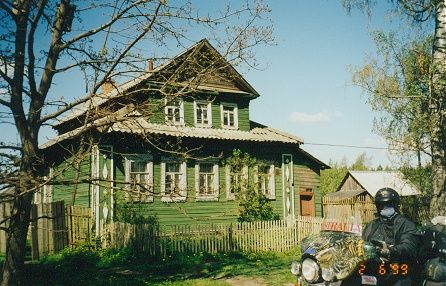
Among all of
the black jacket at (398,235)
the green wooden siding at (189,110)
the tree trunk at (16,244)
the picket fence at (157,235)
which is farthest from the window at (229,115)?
the black jacket at (398,235)

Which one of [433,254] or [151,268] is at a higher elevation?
[433,254]

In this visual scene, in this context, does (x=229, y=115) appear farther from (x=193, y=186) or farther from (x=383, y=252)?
(x=383, y=252)

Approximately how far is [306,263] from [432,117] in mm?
11369

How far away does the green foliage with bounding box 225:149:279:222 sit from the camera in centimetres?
1758

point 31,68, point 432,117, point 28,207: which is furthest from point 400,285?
point 432,117

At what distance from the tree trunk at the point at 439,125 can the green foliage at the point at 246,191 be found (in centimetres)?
727

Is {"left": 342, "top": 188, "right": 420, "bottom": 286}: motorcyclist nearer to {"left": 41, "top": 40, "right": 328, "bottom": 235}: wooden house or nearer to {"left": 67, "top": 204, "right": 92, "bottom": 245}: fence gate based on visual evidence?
{"left": 41, "top": 40, "right": 328, "bottom": 235}: wooden house

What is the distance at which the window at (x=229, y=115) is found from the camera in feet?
65.5

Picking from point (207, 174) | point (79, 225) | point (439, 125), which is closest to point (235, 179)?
point (207, 174)

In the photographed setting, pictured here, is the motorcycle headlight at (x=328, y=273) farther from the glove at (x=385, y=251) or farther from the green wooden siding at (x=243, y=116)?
the green wooden siding at (x=243, y=116)

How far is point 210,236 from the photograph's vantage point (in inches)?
554

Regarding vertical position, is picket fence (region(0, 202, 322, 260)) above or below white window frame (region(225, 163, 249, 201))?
below

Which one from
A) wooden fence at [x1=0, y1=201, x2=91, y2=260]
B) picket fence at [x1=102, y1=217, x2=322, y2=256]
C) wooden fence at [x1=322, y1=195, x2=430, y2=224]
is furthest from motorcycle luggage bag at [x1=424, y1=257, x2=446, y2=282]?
wooden fence at [x1=322, y1=195, x2=430, y2=224]

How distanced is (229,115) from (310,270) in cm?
1666
